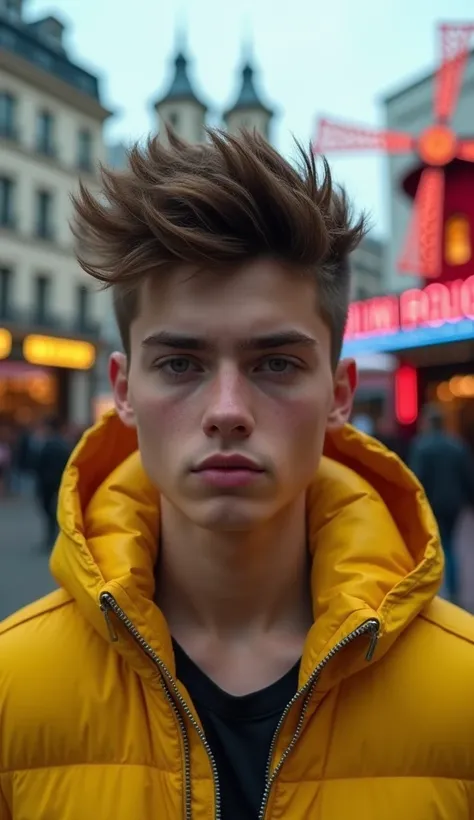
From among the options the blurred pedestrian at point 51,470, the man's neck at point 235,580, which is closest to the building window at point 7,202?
the blurred pedestrian at point 51,470

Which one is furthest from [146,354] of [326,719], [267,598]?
[326,719]

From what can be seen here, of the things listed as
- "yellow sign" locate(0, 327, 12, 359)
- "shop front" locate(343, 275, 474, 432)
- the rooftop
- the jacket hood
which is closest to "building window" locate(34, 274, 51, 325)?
"yellow sign" locate(0, 327, 12, 359)

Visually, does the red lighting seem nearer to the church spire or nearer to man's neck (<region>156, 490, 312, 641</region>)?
man's neck (<region>156, 490, 312, 641</region>)

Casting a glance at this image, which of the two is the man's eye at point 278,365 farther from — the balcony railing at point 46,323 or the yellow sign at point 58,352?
the yellow sign at point 58,352

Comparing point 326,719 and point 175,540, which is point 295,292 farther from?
point 326,719

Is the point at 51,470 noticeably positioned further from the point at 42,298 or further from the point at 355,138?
the point at 42,298

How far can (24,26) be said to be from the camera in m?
24.4

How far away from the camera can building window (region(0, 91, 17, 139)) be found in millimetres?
23641

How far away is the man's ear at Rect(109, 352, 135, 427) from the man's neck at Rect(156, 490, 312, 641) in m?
0.22

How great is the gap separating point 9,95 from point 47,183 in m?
3.07

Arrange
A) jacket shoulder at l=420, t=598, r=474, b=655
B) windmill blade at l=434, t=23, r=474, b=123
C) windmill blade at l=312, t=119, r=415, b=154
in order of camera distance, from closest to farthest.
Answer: jacket shoulder at l=420, t=598, r=474, b=655 → windmill blade at l=434, t=23, r=474, b=123 → windmill blade at l=312, t=119, r=415, b=154

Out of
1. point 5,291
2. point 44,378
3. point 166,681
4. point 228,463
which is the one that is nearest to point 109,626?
point 166,681

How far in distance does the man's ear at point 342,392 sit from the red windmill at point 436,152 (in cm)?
1301

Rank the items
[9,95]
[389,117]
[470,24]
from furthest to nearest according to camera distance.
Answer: [9,95] < [389,117] < [470,24]
